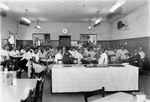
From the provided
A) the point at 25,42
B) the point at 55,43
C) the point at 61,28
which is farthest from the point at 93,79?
the point at 25,42

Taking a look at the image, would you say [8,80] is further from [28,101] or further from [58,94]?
[58,94]

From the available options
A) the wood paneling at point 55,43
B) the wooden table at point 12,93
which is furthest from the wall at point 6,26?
the wooden table at point 12,93

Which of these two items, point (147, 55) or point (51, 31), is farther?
point (51, 31)

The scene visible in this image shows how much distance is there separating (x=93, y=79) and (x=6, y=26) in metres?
10.2

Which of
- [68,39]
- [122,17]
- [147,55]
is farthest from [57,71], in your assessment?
[68,39]

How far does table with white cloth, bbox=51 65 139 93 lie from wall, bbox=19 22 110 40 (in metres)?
10.8

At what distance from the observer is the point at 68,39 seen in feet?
52.0

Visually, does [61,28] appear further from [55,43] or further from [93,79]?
[93,79]

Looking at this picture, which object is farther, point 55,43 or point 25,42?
point 55,43

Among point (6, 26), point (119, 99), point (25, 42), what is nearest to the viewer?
point (119, 99)

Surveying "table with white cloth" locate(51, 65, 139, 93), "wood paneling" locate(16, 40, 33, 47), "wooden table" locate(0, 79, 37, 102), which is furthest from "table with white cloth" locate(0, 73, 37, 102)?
"wood paneling" locate(16, 40, 33, 47)

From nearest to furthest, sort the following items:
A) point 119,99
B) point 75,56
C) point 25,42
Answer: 1. point 119,99
2. point 75,56
3. point 25,42

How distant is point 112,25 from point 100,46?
8.07ft

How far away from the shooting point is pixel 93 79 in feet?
17.3
